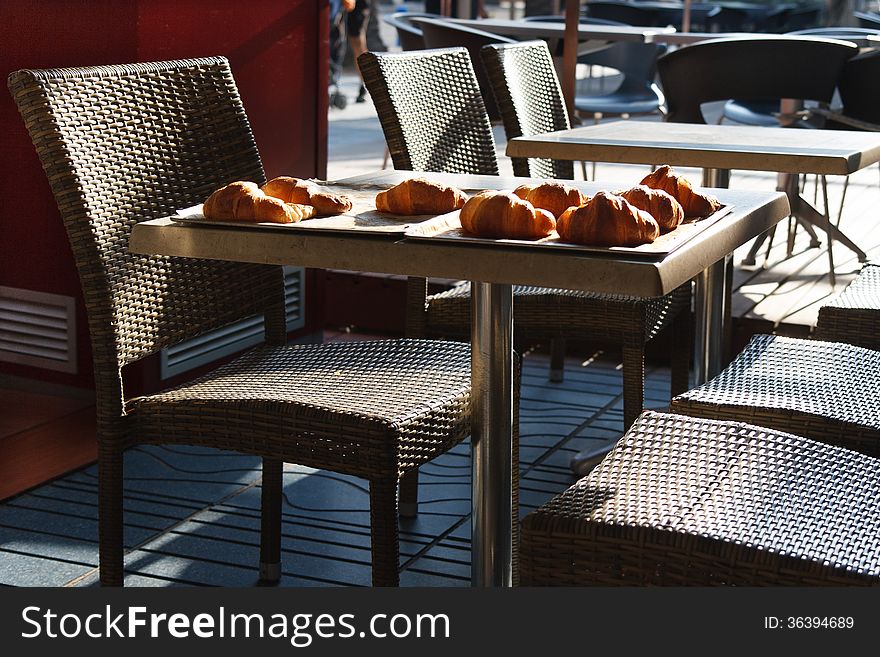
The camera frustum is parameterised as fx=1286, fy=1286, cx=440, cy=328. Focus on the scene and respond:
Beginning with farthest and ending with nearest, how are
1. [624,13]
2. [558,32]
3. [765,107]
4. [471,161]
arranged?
[624,13], [765,107], [558,32], [471,161]

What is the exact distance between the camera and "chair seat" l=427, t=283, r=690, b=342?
2.65m

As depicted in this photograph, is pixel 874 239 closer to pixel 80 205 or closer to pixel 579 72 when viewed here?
pixel 80 205

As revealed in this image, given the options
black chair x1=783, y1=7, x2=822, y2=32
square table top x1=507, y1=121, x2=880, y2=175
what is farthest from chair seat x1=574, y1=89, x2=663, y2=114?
square table top x1=507, y1=121, x2=880, y2=175

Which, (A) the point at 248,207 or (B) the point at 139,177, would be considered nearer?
(A) the point at 248,207

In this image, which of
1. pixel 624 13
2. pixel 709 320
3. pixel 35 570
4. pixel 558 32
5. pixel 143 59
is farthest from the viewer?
pixel 624 13

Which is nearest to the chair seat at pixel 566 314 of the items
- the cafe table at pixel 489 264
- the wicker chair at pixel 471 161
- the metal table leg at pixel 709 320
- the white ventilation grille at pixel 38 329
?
the wicker chair at pixel 471 161

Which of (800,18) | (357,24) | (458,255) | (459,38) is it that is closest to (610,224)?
(458,255)

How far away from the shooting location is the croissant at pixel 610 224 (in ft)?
5.07

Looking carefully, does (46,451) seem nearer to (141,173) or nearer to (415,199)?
(141,173)

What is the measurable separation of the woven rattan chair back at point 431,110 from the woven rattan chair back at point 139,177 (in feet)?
1.53

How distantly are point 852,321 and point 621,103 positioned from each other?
361 centimetres

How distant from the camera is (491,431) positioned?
1.91 m

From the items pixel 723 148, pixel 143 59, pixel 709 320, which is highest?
pixel 143 59

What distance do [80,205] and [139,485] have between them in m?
1.10
